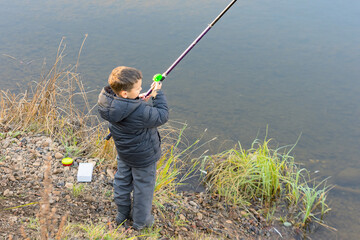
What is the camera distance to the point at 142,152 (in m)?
2.55

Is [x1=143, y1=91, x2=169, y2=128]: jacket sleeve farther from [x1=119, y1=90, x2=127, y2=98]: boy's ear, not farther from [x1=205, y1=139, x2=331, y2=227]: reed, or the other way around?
[x1=205, y1=139, x2=331, y2=227]: reed

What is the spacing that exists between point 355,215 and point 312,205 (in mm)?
402

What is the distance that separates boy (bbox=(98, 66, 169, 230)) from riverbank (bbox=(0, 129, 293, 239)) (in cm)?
20

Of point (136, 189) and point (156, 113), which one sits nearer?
point (156, 113)

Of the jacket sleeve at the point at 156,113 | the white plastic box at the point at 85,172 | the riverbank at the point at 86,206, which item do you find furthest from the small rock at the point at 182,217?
the jacket sleeve at the point at 156,113

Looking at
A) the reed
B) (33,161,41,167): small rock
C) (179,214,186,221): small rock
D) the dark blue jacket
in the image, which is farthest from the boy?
the reed

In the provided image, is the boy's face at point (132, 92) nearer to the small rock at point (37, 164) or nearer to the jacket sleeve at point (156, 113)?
the jacket sleeve at point (156, 113)

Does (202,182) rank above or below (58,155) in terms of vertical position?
below

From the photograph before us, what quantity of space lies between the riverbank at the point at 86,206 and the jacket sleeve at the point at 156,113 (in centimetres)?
71

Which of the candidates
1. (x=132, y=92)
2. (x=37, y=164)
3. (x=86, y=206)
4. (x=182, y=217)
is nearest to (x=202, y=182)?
(x=182, y=217)

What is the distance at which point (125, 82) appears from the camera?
2381 mm

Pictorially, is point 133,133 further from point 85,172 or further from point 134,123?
point 85,172

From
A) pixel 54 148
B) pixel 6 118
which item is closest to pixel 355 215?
pixel 54 148

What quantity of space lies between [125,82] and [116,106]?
0.49ft
